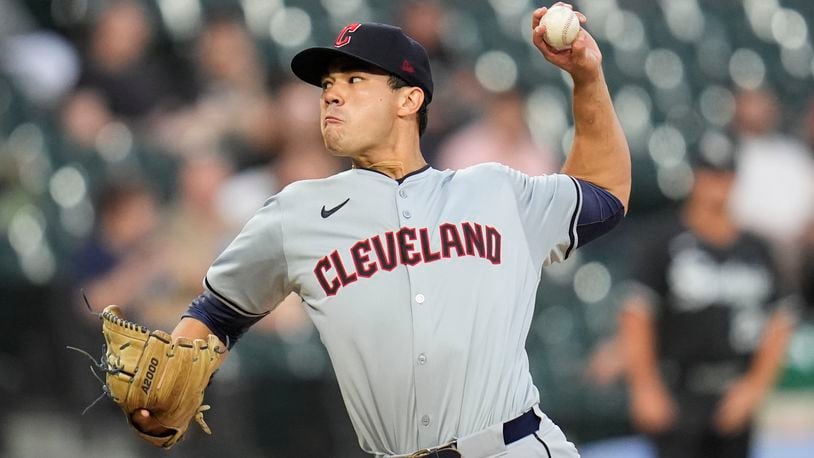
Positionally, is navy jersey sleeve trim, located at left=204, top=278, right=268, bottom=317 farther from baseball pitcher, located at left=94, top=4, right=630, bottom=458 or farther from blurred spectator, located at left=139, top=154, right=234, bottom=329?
blurred spectator, located at left=139, top=154, right=234, bottom=329

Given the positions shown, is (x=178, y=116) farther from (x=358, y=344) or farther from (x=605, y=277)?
(x=358, y=344)

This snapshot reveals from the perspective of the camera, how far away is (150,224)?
578cm

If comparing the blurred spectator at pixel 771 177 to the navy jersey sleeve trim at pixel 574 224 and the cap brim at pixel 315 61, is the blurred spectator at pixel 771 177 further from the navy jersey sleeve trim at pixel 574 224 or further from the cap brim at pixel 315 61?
the cap brim at pixel 315 61

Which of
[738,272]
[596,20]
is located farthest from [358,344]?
[596,20]

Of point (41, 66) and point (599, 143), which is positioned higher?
point (599, 143)

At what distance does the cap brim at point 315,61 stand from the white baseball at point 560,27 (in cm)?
39

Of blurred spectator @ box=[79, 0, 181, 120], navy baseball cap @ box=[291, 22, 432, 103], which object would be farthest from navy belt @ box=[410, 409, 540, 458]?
blurred spectator @ box=[79, 0, 181, 120]

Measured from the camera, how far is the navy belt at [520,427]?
2865 mm

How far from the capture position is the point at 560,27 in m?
3.00

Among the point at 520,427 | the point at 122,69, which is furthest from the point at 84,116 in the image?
the point at 520,427

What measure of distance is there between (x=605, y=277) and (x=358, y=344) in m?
4.16

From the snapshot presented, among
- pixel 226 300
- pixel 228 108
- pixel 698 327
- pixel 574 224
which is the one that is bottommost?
pixel 698 327

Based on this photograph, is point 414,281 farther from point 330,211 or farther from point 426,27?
point 426,27

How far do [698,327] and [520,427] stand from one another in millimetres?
3172
